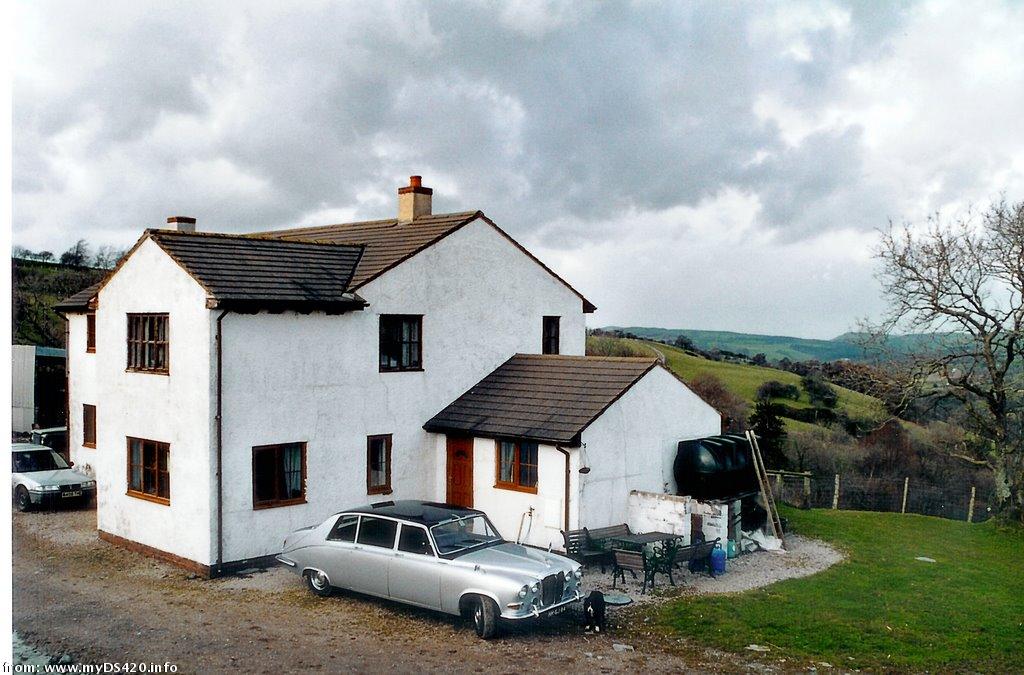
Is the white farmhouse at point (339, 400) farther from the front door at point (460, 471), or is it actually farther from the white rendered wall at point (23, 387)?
the white rendered wall at point (23, 387)

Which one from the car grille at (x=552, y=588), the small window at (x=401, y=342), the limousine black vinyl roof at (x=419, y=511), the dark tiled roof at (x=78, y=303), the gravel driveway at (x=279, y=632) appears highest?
the dark tiled roof at (x=78, y=303)

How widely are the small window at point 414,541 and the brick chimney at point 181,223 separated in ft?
31.7

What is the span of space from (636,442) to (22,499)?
15.3 meters

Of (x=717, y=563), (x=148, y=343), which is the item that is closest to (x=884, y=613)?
(x=717, y=563)

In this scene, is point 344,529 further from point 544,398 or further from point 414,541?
point 544,398

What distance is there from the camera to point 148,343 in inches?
659

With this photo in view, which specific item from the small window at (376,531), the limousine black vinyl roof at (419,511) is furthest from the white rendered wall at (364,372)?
the small window at (376,531)

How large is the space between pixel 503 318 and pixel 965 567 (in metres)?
11.7

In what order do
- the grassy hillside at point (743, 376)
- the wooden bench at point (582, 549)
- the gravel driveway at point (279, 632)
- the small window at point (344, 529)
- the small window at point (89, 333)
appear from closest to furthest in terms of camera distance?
the gravel driveway at point (279, 632)
the small window at point (344, 529)
the wooden bench at point (582, 549)
the small window at point (89, 333)
the grassy hillside at point (743, 376)

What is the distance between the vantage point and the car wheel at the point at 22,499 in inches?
823

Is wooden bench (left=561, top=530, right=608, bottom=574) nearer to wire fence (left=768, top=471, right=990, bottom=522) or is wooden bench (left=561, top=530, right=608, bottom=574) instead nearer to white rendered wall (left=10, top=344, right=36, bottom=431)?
wire fence (left=768, top=471, right=990, bottom=522)

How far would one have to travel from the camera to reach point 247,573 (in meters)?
15.6

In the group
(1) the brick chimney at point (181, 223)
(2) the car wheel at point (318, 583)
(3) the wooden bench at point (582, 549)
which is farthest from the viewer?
(1) the brick chimney at point (181, 223)

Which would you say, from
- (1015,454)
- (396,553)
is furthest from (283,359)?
(1015,454)
